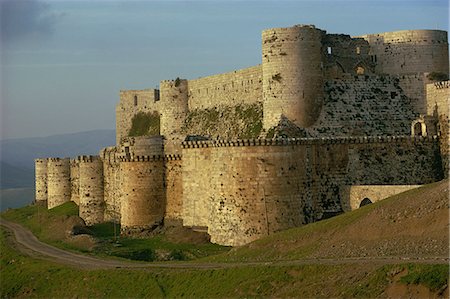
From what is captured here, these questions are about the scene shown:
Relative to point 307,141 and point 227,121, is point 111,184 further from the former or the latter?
point 307,141

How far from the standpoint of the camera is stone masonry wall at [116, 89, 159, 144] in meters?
91.4

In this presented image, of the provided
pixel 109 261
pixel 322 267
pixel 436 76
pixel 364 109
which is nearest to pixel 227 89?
pixel 364 109

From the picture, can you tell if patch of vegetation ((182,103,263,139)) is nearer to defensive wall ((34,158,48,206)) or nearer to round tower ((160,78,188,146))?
round tower ((160,78,188,146))

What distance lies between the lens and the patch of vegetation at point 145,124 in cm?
8860

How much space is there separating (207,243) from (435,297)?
70.3ft

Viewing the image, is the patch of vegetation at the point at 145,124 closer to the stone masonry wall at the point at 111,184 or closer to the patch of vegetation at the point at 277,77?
the stone masonry wall at the point at 111,184

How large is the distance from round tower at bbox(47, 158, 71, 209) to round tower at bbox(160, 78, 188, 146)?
10.6 meters

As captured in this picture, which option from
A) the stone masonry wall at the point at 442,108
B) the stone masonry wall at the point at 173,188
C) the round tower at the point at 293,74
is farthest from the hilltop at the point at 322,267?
the round tower at the point at 293,74

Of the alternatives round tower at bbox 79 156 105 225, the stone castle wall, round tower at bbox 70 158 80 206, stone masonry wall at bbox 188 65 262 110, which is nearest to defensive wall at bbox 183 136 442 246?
the stone castle wall

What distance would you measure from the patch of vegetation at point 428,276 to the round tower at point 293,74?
27.1 metres

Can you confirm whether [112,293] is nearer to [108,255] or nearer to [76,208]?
[108,255]

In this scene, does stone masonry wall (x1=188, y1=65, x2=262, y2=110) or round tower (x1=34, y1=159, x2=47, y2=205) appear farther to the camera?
round tower (x1=34, y1=159, x2=47, y2=205)

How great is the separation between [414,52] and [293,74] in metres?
11.4

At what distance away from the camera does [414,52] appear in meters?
60.2
